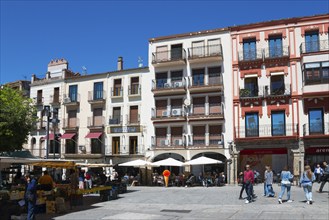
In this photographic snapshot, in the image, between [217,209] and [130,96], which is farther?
[130,96]

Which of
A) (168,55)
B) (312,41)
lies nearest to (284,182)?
(312,41)

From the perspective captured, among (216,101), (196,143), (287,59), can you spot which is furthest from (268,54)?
(196,143)

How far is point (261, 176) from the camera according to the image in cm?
3522

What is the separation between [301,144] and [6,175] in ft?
78.9

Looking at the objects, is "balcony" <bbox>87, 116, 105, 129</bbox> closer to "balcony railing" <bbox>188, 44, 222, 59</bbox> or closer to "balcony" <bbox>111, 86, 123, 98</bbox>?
"balcony" <bbox>111, 86, 123, 98</bbox>

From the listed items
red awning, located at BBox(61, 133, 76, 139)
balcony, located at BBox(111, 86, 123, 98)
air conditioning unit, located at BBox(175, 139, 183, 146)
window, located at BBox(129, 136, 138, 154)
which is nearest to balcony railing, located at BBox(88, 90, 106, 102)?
balcony, located at BBox(111, 86, 123, 98)

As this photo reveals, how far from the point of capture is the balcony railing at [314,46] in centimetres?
3316

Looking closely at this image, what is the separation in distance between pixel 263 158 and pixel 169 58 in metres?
12.8

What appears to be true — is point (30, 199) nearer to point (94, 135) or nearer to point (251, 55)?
point (251, 55)

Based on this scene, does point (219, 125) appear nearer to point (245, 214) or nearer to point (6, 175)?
point (6, 175)

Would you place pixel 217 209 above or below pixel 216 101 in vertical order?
below

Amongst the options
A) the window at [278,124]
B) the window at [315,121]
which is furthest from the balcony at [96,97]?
the window at [315,121]

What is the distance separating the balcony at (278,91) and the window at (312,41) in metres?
3.48

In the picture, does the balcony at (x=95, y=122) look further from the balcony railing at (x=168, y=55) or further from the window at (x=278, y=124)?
the window at (x=278, y=124)
